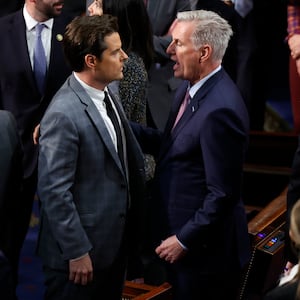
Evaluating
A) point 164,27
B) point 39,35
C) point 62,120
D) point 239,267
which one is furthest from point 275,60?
point 62,120

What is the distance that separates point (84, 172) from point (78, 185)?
0.05 metres

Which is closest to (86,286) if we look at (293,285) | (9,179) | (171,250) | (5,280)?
A: (171,250)

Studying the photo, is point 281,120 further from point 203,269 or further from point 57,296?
point 57,296

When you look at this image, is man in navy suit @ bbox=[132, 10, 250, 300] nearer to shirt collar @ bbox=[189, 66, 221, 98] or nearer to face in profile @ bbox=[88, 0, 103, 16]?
shirt collar @ bbox=[189, 66, 221, 98]

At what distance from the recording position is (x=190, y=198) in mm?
2865

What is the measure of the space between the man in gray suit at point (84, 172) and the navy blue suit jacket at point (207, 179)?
0.61 ft

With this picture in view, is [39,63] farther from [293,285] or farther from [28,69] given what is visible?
[293,285]

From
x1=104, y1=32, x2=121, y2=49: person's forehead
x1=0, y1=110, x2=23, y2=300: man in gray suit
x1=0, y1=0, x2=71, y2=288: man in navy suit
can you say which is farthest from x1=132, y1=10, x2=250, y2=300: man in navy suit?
x1=0, y1=0, x2=71, y2=288: man in navy suit

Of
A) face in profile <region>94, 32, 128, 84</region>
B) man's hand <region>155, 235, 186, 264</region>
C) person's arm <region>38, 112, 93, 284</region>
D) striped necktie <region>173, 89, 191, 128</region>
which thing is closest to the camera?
person's arm <region>38, 112, 93, 284</region>

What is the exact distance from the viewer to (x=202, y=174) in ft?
9.31

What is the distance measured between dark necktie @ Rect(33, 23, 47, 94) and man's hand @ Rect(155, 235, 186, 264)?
112cm

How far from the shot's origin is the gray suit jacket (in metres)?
2.61

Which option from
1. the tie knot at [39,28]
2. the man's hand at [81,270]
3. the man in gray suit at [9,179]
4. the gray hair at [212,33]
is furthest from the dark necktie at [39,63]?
the man's hand at [81,270]

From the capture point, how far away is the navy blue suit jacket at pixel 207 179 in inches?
109
